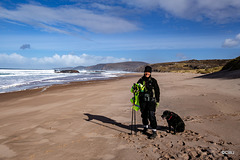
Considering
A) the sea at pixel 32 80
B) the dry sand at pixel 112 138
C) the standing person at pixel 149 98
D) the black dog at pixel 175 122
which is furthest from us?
the sea at pixel 32 80

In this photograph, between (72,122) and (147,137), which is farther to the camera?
(72,122)

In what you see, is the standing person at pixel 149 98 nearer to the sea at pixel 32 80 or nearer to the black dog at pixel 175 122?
the black dog at pixel 175 122

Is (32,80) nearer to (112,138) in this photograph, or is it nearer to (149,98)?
(112,138)

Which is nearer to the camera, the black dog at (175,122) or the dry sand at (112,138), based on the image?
the dry sand at (112,138)

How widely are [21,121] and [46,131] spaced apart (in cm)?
211

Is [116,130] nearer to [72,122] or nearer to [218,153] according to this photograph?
[72,122]

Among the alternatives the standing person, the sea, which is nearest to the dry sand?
the standing person

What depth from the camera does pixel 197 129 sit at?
505 centimetres

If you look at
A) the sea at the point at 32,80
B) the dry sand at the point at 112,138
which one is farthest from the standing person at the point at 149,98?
the sea at the point at 32,80

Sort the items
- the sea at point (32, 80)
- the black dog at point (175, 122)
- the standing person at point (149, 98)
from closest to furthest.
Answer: the standing person at point (149, 98), the black dog at point (175, 122), the sea at point (32, 80)

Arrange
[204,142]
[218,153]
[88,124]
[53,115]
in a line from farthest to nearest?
[53,115], [88,124], [204,142], [218,153]

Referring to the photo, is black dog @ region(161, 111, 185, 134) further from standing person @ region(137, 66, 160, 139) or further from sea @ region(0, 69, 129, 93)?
sea @ region(0, 69, 129, 93)

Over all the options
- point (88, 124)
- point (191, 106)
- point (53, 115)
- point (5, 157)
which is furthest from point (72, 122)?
point (191, 106)

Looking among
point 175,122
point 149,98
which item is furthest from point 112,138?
point 175,122
